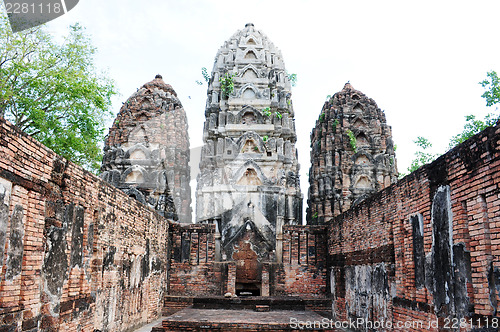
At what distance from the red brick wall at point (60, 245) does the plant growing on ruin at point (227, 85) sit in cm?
1487

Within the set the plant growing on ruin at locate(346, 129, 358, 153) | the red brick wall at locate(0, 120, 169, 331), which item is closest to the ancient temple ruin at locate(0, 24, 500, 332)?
the red brick wall at locate(0, 120, 169, 331)

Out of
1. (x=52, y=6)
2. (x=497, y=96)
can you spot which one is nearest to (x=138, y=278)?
(x=52, y=6)

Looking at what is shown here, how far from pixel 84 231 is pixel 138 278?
357 cm

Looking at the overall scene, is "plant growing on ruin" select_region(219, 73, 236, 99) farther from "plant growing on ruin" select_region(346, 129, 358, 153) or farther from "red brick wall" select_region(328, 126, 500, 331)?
"red brick wall" select_region(328, 126, 500, 331)

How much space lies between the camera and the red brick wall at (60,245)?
15.8ft

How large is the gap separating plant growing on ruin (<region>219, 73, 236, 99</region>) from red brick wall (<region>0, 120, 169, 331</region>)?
1487 cm

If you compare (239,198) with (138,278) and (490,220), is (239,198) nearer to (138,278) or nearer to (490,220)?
(138,278)

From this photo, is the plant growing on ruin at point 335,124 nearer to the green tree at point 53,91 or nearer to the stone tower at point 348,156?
the stone tower at point 348,156

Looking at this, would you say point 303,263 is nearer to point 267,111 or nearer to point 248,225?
point 248,225

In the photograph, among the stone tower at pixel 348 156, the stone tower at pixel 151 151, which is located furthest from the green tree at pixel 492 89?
the stone tower at pixel 151 151

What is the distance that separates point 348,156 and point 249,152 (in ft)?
15.6

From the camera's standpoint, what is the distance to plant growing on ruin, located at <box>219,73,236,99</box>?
2384 centimetres

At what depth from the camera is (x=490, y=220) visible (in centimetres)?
509

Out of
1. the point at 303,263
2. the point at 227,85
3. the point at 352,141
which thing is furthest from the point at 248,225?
the point at 227,85
